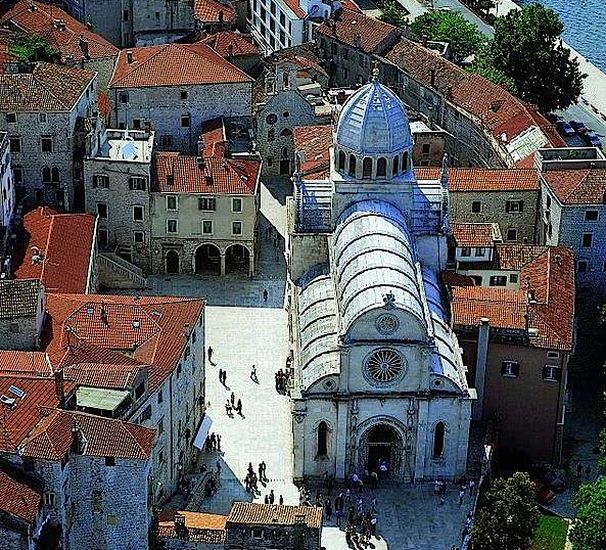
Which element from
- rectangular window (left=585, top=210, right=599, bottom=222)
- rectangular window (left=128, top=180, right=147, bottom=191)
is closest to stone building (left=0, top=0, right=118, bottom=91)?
rectangular window (left=128, top=180, right=147, bottom=191)

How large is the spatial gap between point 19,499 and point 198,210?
39729 millimetres

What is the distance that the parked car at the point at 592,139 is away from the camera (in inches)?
4791

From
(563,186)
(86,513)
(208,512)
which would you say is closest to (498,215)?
(563,186)

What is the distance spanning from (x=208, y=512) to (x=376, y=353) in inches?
494

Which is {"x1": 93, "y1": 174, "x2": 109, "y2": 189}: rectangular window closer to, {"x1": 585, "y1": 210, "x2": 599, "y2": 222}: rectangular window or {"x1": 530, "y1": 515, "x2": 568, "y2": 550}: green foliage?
{"x1": 585, "y1": 210, "x2": 599, "y2": 222}: rectangular window

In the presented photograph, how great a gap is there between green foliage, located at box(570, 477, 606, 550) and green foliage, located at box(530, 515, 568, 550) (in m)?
3.44

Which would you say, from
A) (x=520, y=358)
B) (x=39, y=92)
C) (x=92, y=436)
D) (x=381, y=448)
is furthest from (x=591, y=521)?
(x=39, y=92)

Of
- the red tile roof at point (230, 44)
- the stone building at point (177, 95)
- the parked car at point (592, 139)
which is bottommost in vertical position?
the stone building at point (177, 95)

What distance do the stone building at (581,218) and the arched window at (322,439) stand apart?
2380 centimetres

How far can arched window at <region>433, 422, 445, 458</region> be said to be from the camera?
253ft

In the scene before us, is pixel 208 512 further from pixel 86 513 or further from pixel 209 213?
pixel 209 213

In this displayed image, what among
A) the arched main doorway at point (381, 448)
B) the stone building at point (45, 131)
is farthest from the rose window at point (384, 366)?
the stone building at point (45, 131)

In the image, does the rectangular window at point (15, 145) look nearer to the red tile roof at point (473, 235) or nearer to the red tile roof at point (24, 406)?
the red tile roof at point (473, 235)

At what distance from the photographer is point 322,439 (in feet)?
254
